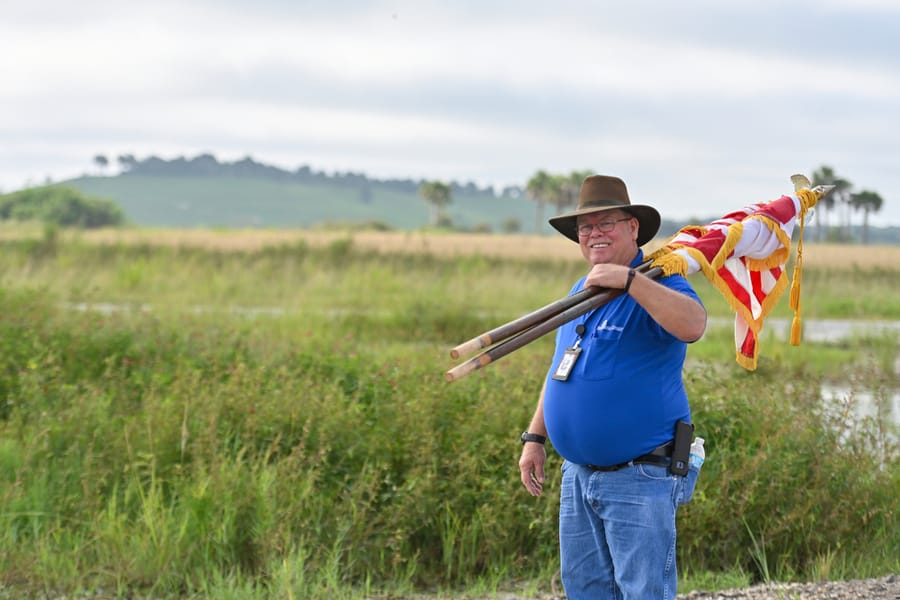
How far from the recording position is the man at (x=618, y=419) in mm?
3641

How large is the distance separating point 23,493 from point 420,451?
2543mm

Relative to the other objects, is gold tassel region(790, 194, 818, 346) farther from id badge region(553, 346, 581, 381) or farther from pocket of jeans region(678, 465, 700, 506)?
id badge region(553, 346, 581, 381)

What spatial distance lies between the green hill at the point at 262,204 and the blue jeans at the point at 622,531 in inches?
5966

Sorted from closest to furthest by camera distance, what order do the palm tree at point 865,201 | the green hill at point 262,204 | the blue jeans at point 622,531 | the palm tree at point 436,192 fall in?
the blue jeans at point 622,531 → the palm tree at point 865,201 → the palm tree at point 436,192 → the green hill at point 262,204

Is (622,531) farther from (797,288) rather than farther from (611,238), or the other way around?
(797,288)

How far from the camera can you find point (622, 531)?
366cm

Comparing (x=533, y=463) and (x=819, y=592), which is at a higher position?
(x=533, y=463)

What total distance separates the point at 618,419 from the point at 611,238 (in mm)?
650

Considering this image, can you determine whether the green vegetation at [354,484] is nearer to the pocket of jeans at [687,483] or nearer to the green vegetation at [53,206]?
→ the pocket of jeans at [687,483]

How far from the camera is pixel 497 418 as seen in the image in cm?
718

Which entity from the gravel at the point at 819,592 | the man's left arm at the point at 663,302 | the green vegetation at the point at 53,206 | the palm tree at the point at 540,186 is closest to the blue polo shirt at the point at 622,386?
the man's left arm at the point at 663,302

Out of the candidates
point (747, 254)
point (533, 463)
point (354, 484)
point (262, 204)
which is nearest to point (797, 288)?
point (747, 254)

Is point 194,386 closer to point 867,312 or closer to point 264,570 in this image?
point 264,570

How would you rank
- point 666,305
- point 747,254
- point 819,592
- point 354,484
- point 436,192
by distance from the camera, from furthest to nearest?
point 436,192 → point 354,484 → point 819,592 → point 747,254 → point 666,305
